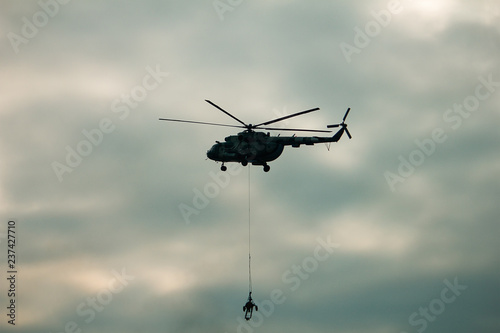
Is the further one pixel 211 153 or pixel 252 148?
pixel 211 153

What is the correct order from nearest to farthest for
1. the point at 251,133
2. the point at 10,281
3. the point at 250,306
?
1. the point at 250,306
2. the point at 251,133
3. the point at 10,281

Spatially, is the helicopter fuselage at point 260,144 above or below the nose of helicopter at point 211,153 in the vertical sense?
below

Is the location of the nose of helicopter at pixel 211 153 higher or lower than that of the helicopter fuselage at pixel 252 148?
higher

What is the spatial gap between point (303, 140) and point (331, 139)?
3105 mm

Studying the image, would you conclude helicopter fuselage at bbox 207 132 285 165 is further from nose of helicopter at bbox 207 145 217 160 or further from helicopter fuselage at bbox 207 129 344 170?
nose of helicopter at bbox 207 145 217 160

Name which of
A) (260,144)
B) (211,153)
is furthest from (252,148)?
(211,153)

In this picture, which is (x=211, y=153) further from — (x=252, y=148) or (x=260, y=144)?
(x=260, y=144)

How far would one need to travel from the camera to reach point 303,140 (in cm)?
6475

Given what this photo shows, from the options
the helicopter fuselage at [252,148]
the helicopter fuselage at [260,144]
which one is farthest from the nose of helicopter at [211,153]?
the helicopter fuselage at [260,144]

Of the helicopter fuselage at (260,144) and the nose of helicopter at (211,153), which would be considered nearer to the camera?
the helicopter fuselage at (260,144)

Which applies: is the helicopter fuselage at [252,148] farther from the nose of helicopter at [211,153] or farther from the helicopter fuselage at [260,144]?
the nose of helicopter at [211,153]

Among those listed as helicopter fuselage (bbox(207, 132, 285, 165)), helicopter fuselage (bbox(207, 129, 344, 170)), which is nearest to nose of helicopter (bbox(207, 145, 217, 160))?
helicopter fuselage (bbox(207, 132, 285, 165))

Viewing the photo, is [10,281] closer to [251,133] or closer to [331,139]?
[251,133]

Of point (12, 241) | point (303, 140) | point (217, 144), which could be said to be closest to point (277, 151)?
point (303, 140)
